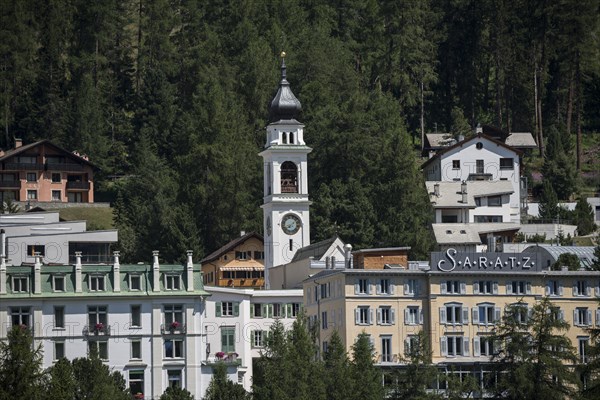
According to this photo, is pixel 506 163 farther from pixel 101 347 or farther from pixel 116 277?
pixel 101 347

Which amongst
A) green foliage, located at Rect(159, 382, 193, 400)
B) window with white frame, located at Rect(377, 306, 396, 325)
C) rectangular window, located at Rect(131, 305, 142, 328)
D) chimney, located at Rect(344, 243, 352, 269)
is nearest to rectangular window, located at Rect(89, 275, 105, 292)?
Result: rectangular window, located at Rect(131, 305, 142, 328)

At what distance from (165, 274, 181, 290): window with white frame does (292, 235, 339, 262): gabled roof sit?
699 inches

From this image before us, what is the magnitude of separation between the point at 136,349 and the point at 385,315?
1441cm

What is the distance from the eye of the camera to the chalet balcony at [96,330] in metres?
142

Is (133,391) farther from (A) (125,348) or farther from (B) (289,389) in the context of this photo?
(B) (289,389)

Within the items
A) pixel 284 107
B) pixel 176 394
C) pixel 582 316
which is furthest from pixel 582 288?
pixel 284 107

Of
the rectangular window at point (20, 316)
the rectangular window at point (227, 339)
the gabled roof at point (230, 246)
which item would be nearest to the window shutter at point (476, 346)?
the rectangular window at point (227, 339)

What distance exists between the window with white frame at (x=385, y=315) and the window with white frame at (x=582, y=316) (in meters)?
10.9

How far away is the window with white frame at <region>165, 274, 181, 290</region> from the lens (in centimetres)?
14388

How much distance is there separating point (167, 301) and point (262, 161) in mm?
45999

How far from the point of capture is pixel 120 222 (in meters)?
185

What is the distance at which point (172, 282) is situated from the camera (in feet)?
472

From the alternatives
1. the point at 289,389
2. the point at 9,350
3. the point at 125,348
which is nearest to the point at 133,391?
the point at 125,348

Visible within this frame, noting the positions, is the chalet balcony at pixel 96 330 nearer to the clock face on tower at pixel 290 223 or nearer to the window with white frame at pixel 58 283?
the window with white frame at pixel 58 283
